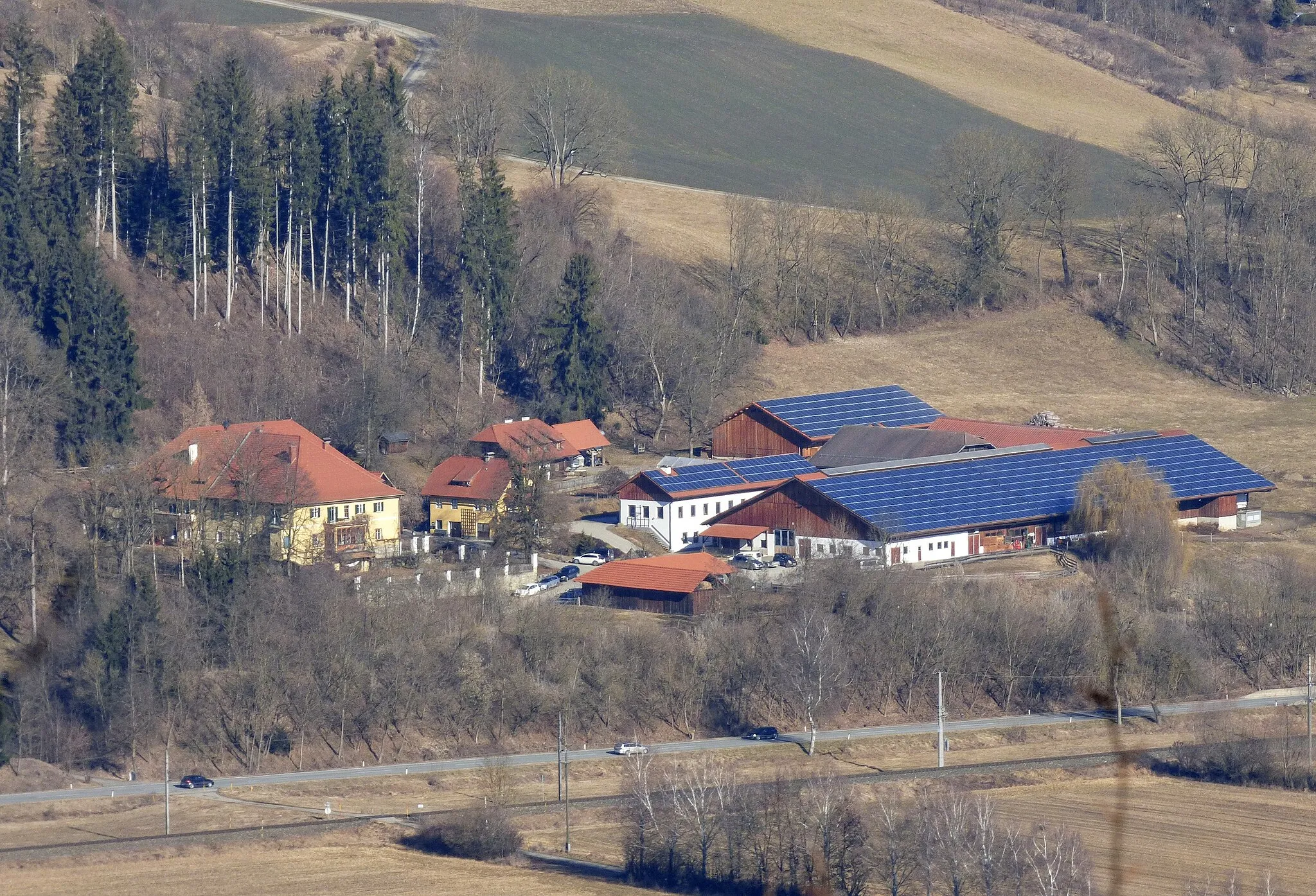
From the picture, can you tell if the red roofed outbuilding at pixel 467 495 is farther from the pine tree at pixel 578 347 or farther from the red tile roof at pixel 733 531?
the pine tree at pixel 578 347

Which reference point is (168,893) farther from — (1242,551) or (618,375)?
(618,375)

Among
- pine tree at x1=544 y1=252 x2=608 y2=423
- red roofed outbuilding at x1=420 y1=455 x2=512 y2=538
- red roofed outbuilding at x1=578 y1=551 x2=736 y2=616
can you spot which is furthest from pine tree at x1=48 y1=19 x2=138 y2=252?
red roofed outbuilding at x1=578 y1=551 x2=736 y2=616

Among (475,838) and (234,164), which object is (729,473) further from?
(475,838)

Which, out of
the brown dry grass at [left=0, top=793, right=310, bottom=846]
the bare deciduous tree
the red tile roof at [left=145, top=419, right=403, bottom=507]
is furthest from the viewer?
the bare deciduous tree

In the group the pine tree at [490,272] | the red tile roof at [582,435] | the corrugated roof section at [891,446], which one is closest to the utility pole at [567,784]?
the red tile roof at [582,435]

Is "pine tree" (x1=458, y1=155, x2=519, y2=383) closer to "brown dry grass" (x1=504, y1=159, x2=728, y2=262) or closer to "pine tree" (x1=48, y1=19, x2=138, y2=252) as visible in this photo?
"brown dry grass" (x1=504, y1=159, x2=728, y2=262)

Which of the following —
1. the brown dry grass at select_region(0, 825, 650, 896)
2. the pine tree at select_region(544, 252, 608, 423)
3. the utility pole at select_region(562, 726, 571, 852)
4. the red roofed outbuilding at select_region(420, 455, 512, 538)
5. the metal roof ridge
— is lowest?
the brown dry grass at select_region(0, 825, 650, 896)
